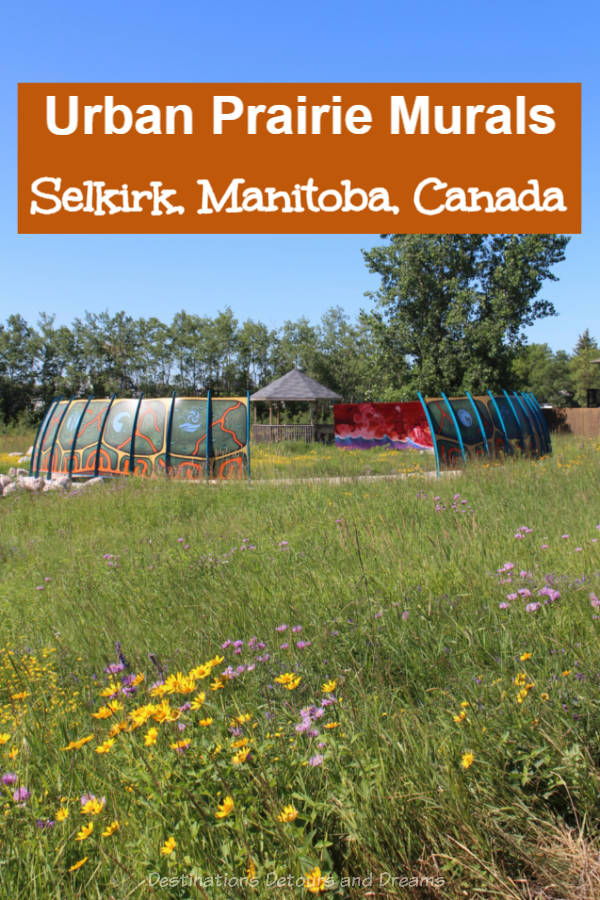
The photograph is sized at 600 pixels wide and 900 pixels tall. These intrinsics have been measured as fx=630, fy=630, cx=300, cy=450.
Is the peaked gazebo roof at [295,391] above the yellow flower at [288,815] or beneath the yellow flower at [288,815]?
above

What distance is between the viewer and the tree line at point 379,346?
104ft

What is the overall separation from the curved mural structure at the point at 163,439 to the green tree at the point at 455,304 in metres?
18.6

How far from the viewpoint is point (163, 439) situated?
1484 centimetres

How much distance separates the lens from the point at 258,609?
136 inches

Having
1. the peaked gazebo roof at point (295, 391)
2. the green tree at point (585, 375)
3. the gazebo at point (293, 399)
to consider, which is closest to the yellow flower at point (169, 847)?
the gazebo at point (293, 399)

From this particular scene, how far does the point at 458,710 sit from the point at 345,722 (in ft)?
1.40

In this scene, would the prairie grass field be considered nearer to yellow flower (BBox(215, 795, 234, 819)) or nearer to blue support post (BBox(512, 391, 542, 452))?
yellow flower (BBox(215, 795, 234, 819))

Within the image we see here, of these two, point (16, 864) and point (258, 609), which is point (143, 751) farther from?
point (258, 609)

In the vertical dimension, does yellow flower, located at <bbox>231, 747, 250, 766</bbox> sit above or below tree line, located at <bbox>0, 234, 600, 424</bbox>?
below

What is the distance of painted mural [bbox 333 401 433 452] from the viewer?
27797 mm

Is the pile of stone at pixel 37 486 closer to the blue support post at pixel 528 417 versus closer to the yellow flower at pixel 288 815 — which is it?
the yellow flower at pixel 288 815

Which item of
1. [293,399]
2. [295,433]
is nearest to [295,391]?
[293,399]

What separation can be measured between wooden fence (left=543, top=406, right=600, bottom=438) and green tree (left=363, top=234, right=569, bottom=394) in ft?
10.3

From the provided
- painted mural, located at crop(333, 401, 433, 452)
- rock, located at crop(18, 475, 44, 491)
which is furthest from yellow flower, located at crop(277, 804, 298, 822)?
painted mural, located at crop(333, 401, 433, 452)
